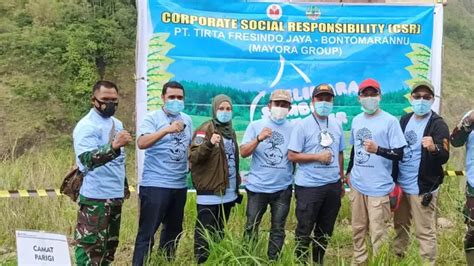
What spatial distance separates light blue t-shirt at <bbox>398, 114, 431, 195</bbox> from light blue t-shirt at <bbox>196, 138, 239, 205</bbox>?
140 cm

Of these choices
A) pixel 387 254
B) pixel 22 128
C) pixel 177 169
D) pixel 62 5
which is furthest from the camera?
pixel 62 5

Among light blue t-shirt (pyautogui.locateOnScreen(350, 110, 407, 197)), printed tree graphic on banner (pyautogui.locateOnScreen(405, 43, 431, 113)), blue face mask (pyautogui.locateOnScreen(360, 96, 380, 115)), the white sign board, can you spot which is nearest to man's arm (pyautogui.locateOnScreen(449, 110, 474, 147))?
light blue t-shirt (pyautogui.locateOnScreen(350, 110, 407, 197))

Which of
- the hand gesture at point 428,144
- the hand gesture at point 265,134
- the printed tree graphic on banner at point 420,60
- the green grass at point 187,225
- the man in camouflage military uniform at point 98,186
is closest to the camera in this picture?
the green grass at point 187,225

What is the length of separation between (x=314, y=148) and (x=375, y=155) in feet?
1.62

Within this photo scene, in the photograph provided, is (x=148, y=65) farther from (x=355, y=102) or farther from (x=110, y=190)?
(x=355, y=102)


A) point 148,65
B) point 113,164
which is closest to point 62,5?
point 148,65

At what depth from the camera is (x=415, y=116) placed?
15.2 feet

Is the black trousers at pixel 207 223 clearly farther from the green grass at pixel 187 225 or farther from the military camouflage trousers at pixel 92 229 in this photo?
the military camouflage trousers at pixel 92 229

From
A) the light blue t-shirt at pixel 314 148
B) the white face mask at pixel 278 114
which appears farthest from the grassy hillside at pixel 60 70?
the light blue t-shirt at pixel 314 148

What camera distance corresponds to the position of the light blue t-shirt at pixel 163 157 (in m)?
4.42

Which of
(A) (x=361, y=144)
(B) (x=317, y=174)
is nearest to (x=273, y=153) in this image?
(B) (x=317, y=174)

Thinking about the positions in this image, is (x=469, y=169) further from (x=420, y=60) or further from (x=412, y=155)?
(x=420, y=60)

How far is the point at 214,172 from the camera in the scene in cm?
436

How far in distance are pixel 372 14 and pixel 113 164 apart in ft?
10.3
